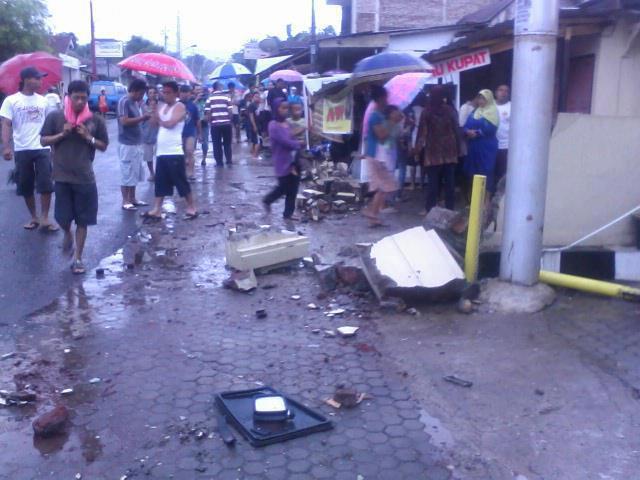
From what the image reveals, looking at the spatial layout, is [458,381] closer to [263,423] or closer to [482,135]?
[263,423]

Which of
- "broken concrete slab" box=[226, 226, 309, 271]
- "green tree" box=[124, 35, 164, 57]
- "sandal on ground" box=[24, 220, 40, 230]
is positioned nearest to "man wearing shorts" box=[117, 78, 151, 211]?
"sandal on ground" box=[24, 220, 40, 230]

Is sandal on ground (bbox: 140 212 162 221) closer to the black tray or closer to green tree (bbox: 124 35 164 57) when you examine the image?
the black tray

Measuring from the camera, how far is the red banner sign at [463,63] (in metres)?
9.91

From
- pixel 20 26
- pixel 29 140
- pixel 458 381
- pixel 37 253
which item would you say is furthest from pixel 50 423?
pixel 20 26

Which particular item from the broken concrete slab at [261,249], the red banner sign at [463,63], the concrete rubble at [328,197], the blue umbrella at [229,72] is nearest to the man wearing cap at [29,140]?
the broken concrete slab at [261,249]

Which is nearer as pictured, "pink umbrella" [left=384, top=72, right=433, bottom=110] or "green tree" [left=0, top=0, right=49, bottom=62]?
"pink umbrella" [left=384, top=72, right=433, bottom=110]

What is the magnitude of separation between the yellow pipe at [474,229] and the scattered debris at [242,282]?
196cm

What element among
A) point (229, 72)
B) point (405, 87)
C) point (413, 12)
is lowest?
point (405, 87)

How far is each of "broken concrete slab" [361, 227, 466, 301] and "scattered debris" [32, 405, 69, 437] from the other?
9.51ft

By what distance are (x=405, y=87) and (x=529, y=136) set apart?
520 centimetres

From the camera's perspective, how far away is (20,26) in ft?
116

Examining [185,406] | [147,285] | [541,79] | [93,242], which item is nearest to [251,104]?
[93,242]

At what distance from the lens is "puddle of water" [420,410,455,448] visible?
419cm

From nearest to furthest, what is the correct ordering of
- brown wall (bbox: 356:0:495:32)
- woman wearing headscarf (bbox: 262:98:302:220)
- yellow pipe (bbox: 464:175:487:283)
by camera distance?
1. yellow pipe (bbox: 464:175:487:283)
2. woman wearing headscarf (bbox: 262:98:302:220)
3. brown wall (bbox: 356:0:495:32)
